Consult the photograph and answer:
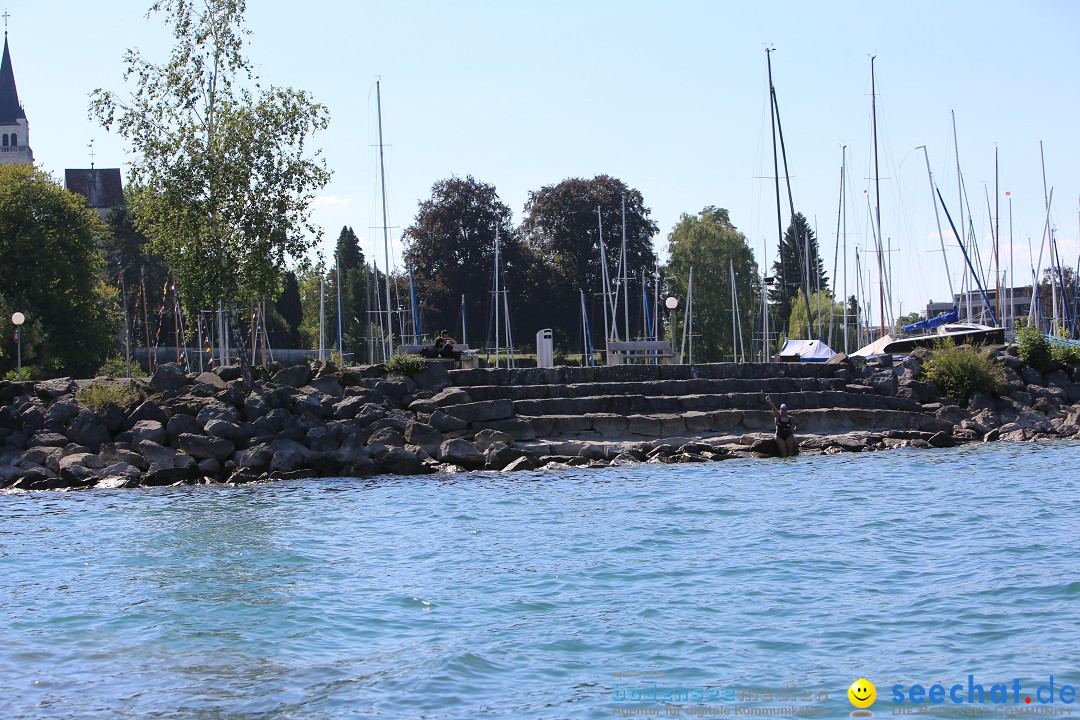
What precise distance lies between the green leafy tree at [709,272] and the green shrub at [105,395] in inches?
1627

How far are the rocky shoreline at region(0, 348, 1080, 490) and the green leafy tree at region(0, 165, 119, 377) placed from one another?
17.4 meters

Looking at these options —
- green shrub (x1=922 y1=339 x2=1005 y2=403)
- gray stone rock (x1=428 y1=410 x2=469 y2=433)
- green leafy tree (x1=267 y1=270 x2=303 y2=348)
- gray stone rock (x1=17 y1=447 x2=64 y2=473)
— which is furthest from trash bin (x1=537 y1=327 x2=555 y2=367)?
green leafy tree (x1=267 y1=270 x2=303 y2=348)

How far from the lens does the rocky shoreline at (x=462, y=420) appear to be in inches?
973

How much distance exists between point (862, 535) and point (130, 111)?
75.1ft

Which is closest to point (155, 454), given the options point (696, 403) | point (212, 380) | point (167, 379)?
point (167, 379)

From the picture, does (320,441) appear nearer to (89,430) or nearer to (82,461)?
(82,461)

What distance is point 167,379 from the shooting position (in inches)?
1102

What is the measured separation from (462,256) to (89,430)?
38.7 m

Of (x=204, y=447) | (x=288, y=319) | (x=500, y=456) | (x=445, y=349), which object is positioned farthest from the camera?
(x=288, y=319)

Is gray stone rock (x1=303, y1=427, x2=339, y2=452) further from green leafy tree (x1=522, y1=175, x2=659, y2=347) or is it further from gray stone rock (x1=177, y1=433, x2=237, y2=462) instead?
green leafy tree (x1=522, y1=175, x2=659, y2=347)

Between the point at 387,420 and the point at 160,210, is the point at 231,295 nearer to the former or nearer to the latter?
the point at 160,210

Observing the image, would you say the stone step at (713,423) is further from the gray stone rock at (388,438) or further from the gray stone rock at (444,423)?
the gray stone rock at (388,438)

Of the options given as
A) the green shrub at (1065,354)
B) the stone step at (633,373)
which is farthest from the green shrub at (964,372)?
the green shrub at (1065,354)

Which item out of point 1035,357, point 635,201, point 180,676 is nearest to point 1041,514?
point 180,676
